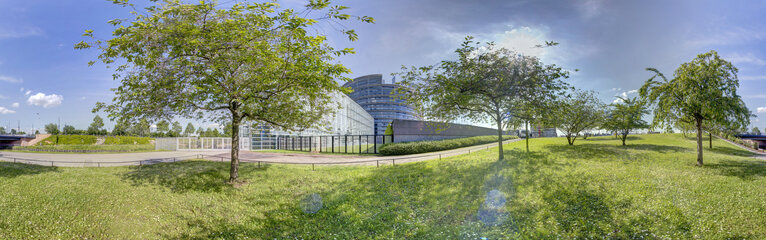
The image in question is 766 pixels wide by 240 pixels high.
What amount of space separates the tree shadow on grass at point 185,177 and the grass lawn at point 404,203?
4.2 inches

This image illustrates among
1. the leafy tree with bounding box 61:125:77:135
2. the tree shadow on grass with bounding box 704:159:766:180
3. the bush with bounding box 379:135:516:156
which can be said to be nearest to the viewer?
the tree shadow on grass with bounding box 704:159:766:180

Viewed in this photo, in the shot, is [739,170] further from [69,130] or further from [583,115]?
[69,130]

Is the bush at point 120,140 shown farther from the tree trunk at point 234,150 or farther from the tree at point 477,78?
the tree at point 477,78

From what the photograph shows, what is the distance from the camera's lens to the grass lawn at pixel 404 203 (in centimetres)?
764

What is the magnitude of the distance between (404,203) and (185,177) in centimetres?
1148

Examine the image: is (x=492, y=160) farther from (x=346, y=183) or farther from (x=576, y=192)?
(x=346, y=183)

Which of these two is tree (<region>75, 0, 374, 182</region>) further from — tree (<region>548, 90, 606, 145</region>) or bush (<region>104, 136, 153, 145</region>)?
bush (<region>104, 136, 153, 145</region>)

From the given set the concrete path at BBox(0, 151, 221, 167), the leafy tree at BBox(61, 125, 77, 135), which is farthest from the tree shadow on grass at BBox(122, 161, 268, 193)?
the leafy tree at BBox(61, 125, 77, 135)

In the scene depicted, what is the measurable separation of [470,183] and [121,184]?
619 inches

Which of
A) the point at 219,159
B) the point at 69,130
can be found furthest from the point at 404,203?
the point at 69,130

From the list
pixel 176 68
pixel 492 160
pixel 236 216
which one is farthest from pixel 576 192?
pixel 176 68

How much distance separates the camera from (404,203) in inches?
395

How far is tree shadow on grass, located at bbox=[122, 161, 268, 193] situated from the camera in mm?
12539

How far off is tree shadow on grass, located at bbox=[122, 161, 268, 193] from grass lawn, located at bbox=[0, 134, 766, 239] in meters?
0.11
